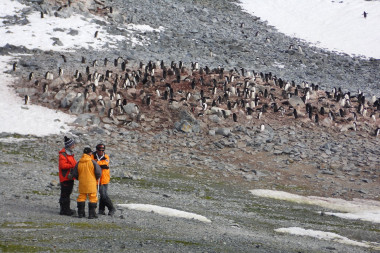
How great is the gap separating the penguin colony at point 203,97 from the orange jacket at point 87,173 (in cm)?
1367

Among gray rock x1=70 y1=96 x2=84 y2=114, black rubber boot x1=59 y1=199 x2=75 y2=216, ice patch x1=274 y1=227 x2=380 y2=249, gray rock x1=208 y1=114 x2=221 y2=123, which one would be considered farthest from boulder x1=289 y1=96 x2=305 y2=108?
black rubber boot x1=59 y1=199 x2=75 y2=216

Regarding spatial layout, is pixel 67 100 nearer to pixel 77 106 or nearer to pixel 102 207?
pixel 77 106

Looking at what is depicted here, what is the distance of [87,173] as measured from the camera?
36.6 feet

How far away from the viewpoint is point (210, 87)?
97.6 ft

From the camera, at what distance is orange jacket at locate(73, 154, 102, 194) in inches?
438

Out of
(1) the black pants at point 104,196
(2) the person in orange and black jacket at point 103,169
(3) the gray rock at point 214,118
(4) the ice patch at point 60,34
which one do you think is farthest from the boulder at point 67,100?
(1) the black pants at point 104,196

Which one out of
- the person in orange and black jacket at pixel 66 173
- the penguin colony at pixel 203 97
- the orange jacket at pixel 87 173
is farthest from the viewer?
the penguin colony at pixel 203 97

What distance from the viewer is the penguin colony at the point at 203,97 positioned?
86.9 feet

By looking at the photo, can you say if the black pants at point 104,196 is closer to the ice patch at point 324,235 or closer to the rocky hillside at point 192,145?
the rocky hillside at point 192,145

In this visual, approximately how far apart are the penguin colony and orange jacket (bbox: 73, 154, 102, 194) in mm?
13675

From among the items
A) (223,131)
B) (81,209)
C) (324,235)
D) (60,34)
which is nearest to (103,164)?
(81,209)

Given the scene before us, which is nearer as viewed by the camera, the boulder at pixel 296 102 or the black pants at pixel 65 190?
the black pants at pixel 65 190

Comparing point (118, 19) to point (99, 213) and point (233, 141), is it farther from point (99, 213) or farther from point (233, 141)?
point (99, 213)

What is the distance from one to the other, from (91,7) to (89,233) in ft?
123
